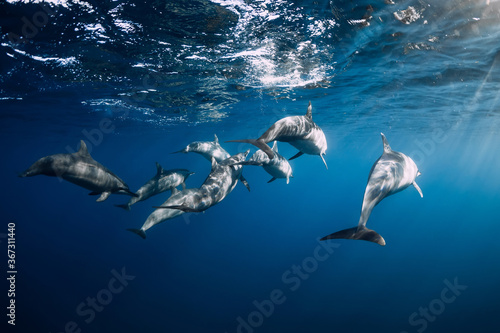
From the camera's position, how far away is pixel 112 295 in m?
21.6

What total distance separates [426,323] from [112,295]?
23791mm

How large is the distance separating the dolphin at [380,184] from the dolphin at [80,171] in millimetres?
4774

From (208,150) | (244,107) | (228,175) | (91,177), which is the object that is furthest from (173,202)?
(244,107)

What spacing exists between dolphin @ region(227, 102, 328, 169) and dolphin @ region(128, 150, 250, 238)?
167 cm

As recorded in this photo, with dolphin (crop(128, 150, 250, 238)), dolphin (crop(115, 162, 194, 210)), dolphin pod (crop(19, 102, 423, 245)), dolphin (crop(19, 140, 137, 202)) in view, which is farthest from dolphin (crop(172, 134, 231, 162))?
dolphin (crop(19, 140, 137, 202))

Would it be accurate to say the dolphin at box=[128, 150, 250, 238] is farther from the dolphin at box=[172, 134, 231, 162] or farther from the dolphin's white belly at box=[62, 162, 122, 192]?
the dolphin at box=[172, 134, 231, 162]

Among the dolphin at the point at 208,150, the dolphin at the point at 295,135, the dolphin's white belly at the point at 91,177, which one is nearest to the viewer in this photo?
the dolphin at the point at 295,135

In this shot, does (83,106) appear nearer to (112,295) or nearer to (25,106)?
(25,106)

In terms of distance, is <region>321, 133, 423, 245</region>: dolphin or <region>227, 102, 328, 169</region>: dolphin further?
<region>227, 102, 328, 169</region>: dolphin

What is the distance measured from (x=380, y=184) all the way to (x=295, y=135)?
82.5 inches

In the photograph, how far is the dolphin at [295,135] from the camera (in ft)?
15.4

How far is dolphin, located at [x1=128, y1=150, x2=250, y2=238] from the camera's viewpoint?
560 centimetres

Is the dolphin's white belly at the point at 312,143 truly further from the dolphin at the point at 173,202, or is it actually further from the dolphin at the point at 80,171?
the dolphin at the point at 80,171

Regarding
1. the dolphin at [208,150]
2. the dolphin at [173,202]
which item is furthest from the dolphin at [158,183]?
the dolphin at [208,150]
